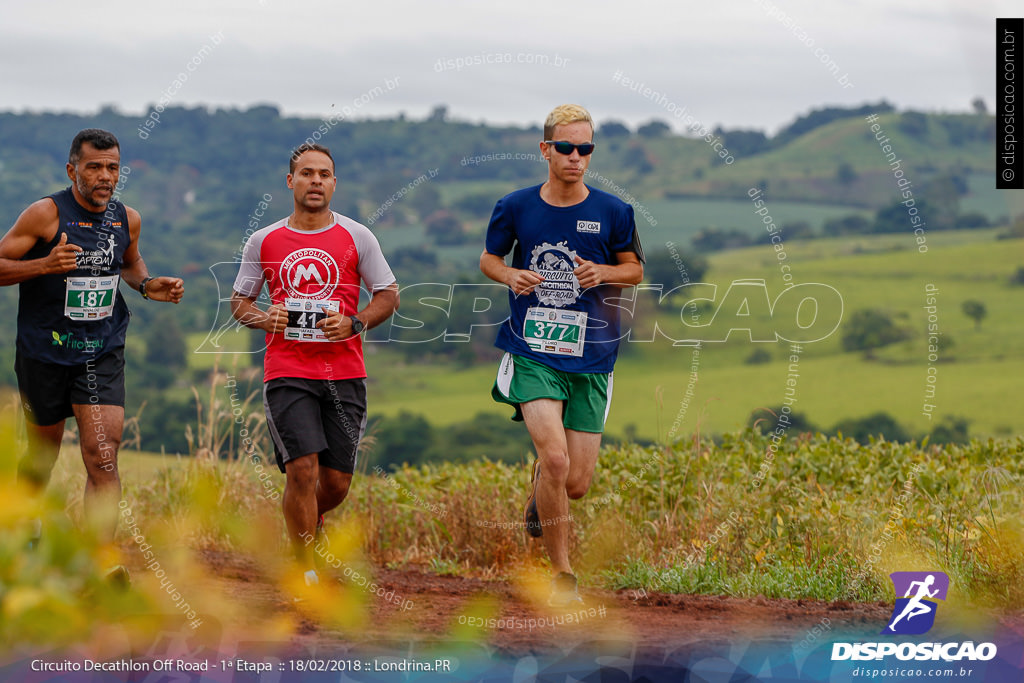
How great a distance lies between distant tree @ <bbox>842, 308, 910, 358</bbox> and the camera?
4459 cm

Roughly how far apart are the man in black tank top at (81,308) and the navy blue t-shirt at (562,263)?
1.59 metres

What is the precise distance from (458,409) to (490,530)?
3421cm

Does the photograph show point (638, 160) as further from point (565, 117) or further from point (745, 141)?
point (565, 117)

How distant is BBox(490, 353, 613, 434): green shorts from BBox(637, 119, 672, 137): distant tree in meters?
64.6

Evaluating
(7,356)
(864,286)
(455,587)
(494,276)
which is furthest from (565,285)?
(864,286)

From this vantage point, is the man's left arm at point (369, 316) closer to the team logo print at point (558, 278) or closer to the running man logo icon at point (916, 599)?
the team logo print at point (558, 278)

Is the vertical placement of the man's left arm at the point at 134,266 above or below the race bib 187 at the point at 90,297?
above

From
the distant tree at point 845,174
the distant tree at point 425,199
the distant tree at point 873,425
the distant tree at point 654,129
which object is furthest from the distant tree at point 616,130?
the distant tree at point 873,425

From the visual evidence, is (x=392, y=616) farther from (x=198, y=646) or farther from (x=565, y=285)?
(x=565, y=285)

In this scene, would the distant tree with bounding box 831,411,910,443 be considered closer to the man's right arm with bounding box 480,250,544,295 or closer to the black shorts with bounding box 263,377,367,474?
the man's right arm with bounding box 480,250,544,295

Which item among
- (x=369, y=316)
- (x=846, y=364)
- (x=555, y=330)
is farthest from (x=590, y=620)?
(x=846, y=364)

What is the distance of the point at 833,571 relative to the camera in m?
5.59

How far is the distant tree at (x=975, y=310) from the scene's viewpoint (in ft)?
153

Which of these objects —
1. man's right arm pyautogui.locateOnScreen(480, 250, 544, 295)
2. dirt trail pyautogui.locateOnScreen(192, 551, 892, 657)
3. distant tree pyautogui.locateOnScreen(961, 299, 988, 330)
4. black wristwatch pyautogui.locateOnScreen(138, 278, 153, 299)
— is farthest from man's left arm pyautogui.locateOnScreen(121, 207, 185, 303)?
distant tree pyautogui.locateOnScreen(961, 299, 988, 330)
